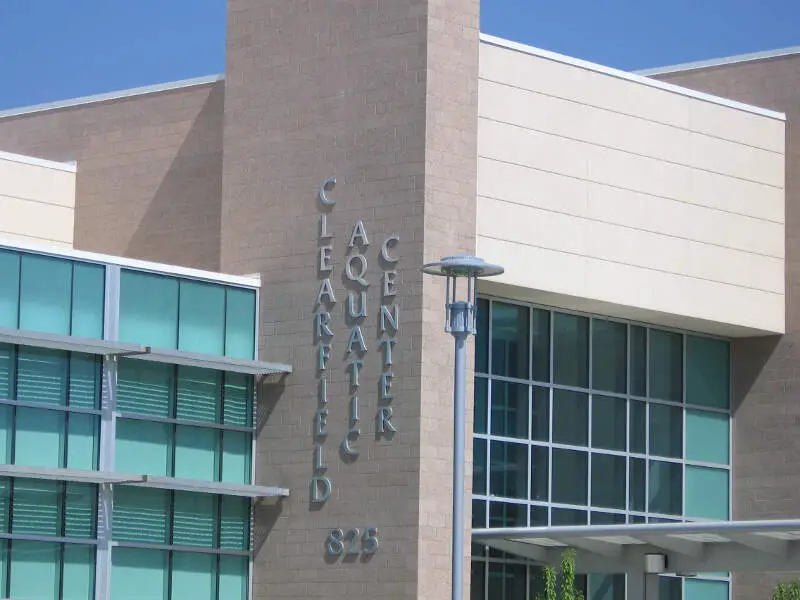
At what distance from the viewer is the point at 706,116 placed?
35.9 metres

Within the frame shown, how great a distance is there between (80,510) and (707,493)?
41.5 feet

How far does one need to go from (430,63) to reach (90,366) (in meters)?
7.26

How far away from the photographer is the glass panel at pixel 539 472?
112 ft

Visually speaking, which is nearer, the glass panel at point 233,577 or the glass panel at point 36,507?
the glass panel at point 36,507

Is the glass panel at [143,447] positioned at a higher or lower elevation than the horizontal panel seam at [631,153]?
lower

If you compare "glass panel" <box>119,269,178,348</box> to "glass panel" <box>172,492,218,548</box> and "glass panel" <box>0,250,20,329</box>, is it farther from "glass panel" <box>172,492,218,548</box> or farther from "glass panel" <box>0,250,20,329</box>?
"glass panel" <box>172,492,218,548</box>

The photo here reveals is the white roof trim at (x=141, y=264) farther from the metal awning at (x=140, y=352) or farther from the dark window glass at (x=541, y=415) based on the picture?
the dark window glass at (x=541, y=415)

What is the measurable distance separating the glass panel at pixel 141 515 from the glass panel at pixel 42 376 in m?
1.87

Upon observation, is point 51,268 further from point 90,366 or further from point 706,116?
point 706,116

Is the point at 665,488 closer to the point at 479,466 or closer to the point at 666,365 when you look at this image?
the point at 666,365

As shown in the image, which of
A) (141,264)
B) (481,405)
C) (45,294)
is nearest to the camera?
(45,294)

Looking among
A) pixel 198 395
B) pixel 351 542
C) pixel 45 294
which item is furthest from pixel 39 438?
pixel 351 542

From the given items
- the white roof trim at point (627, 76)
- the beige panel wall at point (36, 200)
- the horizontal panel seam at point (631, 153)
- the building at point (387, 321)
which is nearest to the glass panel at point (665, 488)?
the building at point (387, 321)

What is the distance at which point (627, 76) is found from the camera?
1362 inches
